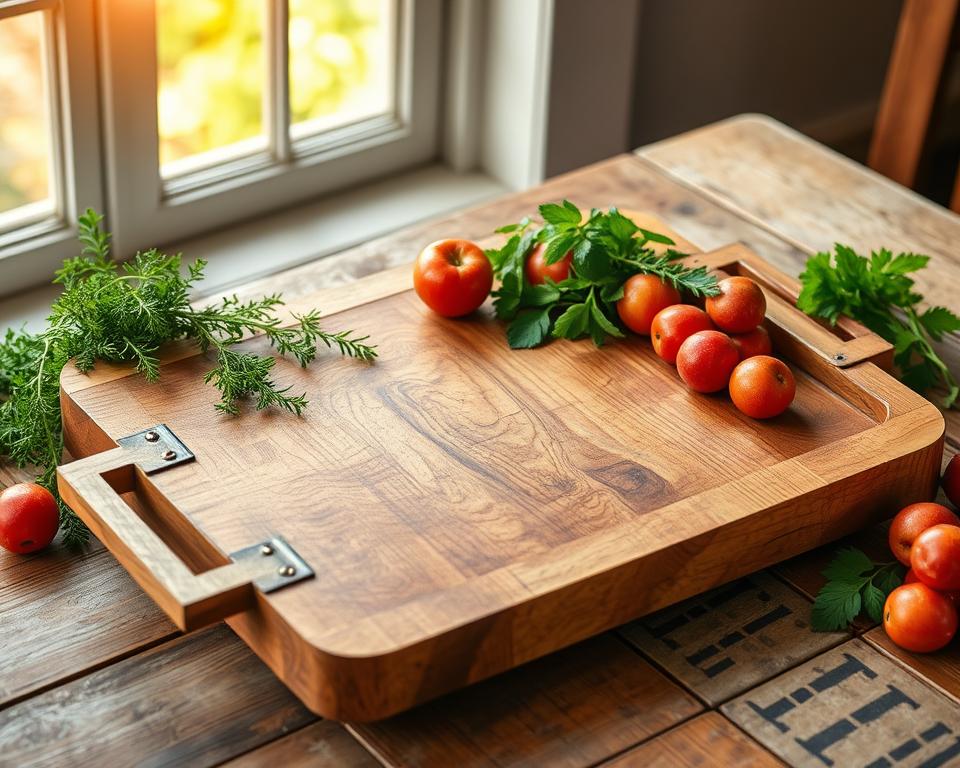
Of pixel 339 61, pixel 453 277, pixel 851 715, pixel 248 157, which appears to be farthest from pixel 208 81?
pixel 851 715

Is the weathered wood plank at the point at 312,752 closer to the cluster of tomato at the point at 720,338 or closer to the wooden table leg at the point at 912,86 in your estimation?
the cluster of tomato at the point at 720,338

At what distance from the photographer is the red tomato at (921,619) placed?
1.33 meters

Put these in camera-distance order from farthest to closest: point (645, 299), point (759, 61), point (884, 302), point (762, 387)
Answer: point (759, 61) < point (884, 302) < point (645, 299) < point (762, 387)

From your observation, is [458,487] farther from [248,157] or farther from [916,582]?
[248,157]

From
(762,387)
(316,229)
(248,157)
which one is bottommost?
(316,229)

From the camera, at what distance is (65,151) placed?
6.50 ft

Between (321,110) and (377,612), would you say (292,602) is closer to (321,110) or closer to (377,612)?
(377,612)

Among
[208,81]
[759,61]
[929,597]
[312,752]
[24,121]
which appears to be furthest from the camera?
[759,61]

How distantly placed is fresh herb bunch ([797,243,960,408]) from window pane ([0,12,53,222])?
105cm

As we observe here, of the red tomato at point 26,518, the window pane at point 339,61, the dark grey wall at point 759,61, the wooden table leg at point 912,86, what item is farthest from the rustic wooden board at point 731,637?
the dark grey wall at point 759,61

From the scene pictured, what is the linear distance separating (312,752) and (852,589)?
0.55 m

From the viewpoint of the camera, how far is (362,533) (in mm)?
1312

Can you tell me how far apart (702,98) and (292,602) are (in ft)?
7.04

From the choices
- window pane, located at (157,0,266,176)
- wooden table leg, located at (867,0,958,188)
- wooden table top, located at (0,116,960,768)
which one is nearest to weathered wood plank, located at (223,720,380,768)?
wooden table top, located at (0,116,960,768)
